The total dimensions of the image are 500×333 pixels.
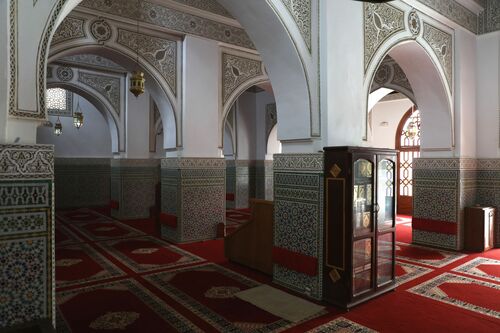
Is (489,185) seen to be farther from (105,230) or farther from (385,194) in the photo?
(105,230)

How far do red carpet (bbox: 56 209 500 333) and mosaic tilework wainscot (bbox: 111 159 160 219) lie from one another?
1876mm

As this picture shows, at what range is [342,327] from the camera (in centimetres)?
214

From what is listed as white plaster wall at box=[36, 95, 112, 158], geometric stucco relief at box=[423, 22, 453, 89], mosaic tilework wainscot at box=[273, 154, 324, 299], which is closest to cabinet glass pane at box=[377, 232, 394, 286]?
mosaic tilework wainscot at box=[273, 154, 324, 299]

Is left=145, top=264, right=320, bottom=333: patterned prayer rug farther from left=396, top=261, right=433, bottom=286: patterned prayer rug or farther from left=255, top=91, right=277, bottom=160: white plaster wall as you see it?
left=255, top=91, right=277, bottom=160: white plaster wall

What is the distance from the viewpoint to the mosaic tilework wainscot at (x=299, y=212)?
2570 millimetres

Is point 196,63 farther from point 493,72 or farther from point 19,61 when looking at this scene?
point 493,72

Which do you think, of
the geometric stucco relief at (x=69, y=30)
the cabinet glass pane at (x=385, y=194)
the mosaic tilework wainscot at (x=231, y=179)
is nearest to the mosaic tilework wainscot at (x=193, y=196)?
the geometric stucco relief at (x=69, y=30)

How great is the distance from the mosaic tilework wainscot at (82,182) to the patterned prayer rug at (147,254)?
3.75 m

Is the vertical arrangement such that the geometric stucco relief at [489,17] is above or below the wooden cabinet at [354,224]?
above

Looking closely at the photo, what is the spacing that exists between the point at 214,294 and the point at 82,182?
6.03m

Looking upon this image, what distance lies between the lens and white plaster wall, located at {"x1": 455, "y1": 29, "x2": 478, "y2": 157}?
4129mm

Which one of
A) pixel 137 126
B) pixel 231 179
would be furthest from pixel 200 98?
pixel 231 179

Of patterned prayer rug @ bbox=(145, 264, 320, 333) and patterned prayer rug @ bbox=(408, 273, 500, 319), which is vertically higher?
patterned prayer rug @ bbox=(145, 264, 320, 333)

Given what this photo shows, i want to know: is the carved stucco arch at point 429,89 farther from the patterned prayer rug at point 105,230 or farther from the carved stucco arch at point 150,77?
the patterned prayer rug at point 105,230
